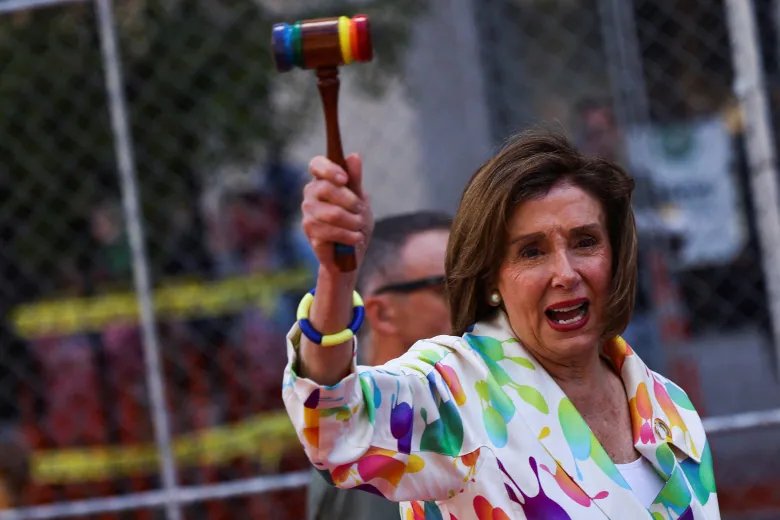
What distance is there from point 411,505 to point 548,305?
0.37m

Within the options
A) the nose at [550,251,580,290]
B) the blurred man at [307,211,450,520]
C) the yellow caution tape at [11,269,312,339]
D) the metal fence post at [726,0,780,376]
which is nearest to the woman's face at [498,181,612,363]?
the nose at [550,251,580,290]

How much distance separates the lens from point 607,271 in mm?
2049

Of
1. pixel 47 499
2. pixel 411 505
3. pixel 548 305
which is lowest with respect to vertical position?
pixel 47 499

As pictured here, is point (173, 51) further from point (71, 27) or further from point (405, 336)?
point (405, 336)

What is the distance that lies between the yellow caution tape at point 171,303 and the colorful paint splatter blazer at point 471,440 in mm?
3200

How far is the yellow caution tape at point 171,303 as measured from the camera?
16.9 feet

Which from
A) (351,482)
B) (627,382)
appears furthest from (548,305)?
(351,482)

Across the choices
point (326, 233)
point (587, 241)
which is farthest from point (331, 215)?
point (587, 241)

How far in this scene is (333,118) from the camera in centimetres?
164

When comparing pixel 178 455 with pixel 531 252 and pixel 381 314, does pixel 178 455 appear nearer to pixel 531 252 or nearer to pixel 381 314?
pixel 381 314

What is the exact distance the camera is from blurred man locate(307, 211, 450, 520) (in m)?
3.00

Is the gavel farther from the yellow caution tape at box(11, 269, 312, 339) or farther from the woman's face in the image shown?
the yellow caution tape at box(11, 269, 312, 339)

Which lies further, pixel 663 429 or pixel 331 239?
pixel 663 429

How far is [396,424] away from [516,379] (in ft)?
0.82
